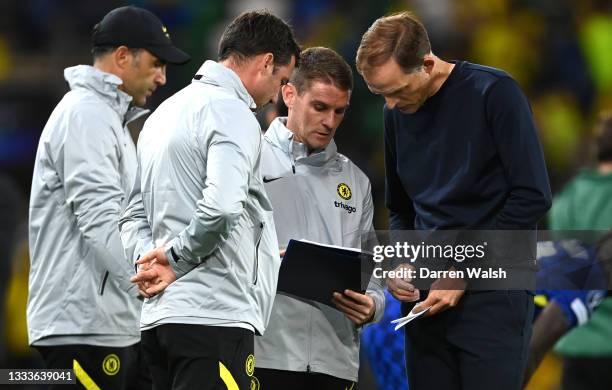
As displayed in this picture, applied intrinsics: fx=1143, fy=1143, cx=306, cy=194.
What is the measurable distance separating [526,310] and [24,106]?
740 centimetres

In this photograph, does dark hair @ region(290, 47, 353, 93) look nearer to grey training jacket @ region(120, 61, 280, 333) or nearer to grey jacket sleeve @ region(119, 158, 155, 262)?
grey training jacket @ region(120, 61, 280, 333)

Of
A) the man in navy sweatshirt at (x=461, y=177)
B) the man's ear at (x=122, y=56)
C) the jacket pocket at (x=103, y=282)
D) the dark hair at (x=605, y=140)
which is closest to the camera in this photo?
the man in navy sweatshirt at (x=461, y=177)

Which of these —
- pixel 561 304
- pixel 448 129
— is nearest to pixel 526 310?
pixel 448 129

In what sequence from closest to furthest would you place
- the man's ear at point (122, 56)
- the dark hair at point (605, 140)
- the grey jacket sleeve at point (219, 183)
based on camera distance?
the grey jacket sleeve at point (219, 183)
the man's ear at point (122, 56)
the dark hair at point (605, 140)

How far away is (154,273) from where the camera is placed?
3.43 metres

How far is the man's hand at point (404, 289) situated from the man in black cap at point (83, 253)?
1027 millimetres

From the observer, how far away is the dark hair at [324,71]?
4.16m

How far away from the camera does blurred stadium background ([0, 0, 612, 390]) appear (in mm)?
9680

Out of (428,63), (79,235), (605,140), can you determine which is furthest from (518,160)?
(605,140)

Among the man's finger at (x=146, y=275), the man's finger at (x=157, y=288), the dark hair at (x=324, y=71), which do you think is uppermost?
the dark hair at (x=324, y=71)

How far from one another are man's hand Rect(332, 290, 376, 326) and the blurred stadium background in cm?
527

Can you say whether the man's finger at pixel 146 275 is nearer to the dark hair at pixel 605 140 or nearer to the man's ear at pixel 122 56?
the man's ear at pixel 122 56

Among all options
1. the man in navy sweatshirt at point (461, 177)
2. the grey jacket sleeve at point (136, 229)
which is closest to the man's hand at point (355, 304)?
the man in navy sweatshirt at point (461, 177)

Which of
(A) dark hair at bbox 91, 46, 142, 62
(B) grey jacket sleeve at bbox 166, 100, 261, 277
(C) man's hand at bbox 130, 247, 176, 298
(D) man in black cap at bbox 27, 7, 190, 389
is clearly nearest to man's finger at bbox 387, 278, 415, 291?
(B) grey jacket sleeve at bbox 166, 100, 261, 277
